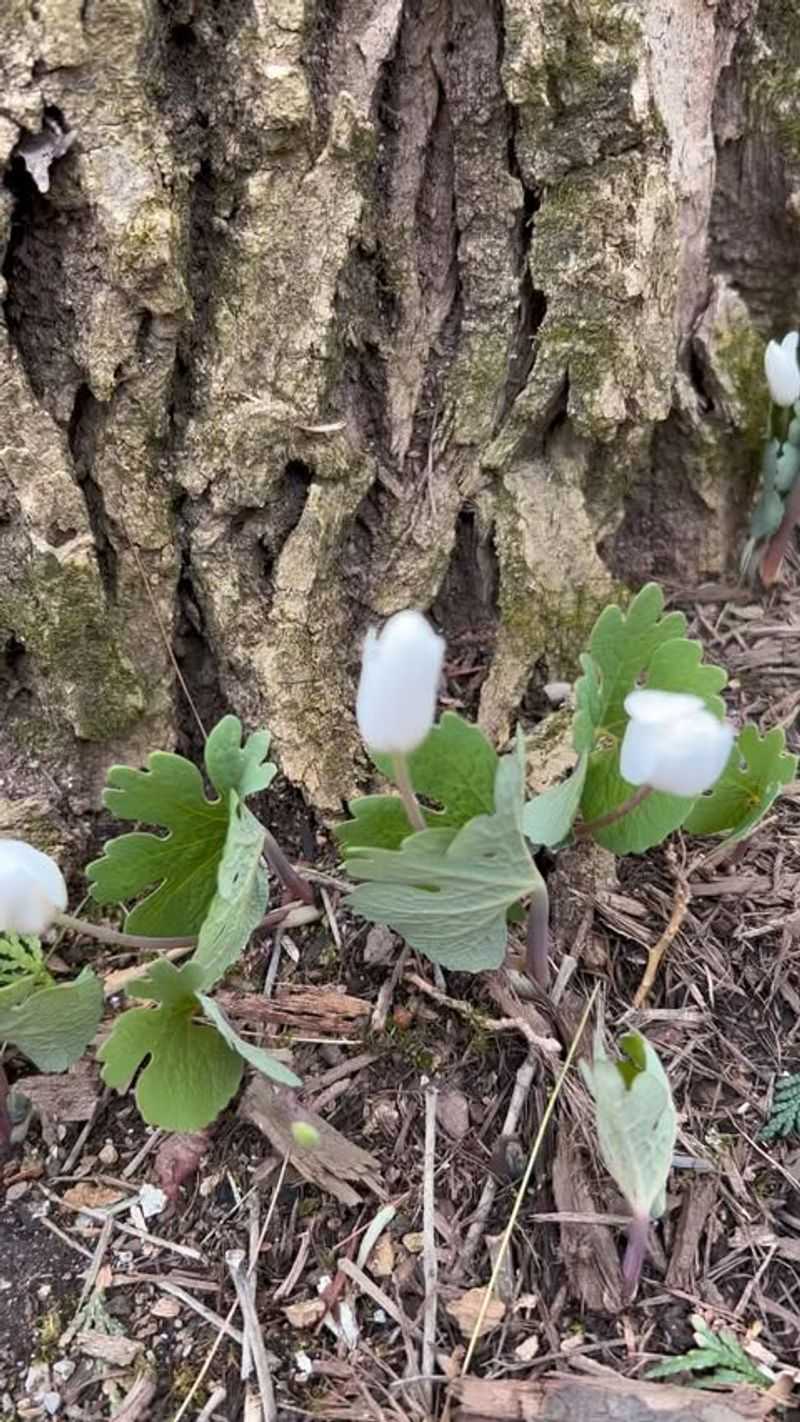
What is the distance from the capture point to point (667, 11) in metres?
1.60

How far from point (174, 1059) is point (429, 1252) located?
1.10 feet

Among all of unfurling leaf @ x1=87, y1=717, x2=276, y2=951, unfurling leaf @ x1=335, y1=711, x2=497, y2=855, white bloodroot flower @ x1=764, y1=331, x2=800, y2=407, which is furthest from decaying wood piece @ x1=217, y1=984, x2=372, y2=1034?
white bloodroot flower @ x1=764, y1=331, x2=800, y2=407

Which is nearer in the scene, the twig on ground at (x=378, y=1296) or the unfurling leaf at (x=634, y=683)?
the twig on ground at (x=378, y=1296)

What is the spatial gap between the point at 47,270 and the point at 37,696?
1.75 feet

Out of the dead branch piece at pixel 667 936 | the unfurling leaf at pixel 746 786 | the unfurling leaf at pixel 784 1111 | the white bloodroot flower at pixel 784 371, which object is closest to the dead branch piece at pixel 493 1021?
the dead branch piece at pixel 667 936

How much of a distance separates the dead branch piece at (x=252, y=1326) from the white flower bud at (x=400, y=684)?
583mm

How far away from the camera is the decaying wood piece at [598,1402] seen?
1114mm

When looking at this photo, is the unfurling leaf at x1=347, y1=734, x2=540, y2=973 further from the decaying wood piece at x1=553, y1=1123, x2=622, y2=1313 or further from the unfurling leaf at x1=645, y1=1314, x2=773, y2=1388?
the unfurling leaf at x1=645, y1=1314, x2=773, y2=1388

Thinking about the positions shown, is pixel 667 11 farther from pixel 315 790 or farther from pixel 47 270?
pixel 315 790

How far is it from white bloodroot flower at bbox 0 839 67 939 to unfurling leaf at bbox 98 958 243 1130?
0.42 ft

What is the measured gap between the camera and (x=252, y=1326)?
1.23m

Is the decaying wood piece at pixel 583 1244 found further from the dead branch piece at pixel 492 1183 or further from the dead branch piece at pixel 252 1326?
the dead branch piece at pixel 252 1326

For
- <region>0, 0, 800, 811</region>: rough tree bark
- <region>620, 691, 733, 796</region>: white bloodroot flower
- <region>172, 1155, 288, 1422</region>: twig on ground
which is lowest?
<region>172, 1155, 288, 1422</region>: twig on ground

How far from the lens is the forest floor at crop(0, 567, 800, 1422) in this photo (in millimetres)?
1199
